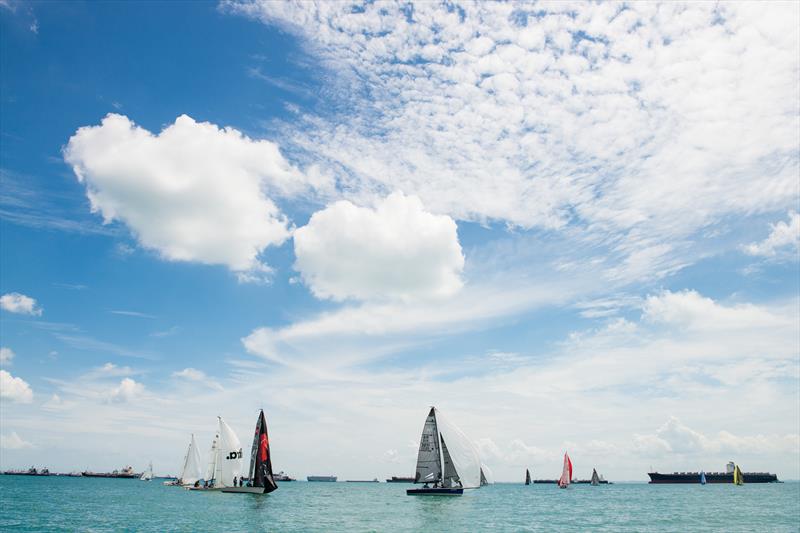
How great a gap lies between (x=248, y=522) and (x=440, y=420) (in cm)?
2986

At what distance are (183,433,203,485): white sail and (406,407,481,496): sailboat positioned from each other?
6598cm

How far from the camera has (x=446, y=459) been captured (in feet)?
239

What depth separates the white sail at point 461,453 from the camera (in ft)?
238

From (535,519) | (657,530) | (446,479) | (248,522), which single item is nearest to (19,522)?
(248,522)

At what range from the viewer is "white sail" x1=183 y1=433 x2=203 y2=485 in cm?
11769

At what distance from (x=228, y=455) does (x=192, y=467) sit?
39628 mm

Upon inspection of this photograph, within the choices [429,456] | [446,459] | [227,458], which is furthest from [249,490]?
[446,459]

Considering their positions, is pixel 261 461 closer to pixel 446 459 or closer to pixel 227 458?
pixel 227 458

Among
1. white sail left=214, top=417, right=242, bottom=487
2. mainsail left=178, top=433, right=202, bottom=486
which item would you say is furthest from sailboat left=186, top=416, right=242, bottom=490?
mainsail left=178, top=433, right=202, bottom=486

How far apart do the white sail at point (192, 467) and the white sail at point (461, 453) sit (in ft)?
228

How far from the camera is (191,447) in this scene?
117812 millimetres

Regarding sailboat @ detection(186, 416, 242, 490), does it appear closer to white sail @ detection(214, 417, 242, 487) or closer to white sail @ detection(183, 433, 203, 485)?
white sail @ detection(214, 417, 242, 487)

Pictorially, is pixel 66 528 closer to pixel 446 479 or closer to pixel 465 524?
pixel 465 524

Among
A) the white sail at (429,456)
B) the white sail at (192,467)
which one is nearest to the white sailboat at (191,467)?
the white sail at (192,467)
